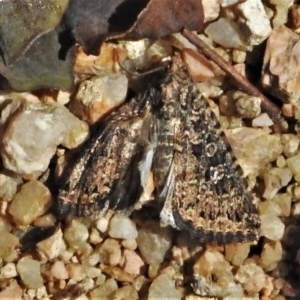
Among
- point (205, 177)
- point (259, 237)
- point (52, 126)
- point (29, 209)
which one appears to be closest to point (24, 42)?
point (52, 126)

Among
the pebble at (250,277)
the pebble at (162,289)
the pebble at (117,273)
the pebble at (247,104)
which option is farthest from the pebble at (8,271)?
the pebble at (247,104)

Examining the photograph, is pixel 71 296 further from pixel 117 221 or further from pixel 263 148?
pixel 263 148

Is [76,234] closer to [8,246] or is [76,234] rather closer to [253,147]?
[8,246]

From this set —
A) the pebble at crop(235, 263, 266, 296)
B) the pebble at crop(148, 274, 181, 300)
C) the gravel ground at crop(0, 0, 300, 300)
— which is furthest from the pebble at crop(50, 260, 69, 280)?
the pebble at crop(235, 263, 266, 296)

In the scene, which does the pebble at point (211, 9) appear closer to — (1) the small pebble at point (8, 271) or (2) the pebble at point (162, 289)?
(2) the pebble at point (162, 289)

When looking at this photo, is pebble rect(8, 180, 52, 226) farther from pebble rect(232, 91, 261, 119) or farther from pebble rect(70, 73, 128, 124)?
pebble rect(232, 91, 261, 119)
